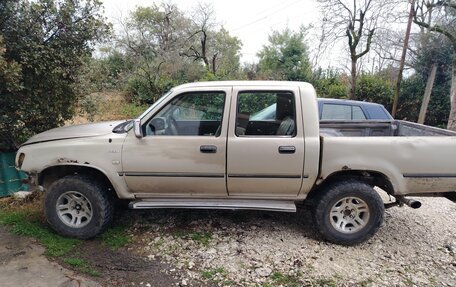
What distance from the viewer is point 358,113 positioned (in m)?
6.98

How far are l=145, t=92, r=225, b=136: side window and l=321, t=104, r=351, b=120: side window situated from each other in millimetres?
3743

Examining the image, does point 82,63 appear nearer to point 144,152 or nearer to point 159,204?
point 144,152

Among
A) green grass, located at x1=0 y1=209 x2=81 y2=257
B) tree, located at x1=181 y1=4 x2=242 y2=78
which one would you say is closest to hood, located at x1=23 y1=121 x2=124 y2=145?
green grass, located at x1=0 y1=209 x2=81 y2=257

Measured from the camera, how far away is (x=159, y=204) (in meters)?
3.85

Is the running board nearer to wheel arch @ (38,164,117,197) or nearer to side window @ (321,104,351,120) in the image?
wheel arch @ (38,164,117,197)

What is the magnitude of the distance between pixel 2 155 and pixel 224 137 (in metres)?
3.71

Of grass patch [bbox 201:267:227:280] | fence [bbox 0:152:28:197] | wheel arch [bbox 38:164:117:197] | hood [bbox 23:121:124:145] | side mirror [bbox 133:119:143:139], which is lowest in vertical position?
grass patch [bbox 201:267:227:280]

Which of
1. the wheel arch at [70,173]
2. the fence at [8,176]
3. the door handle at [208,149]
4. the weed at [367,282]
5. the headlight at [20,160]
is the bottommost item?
the weed at [367,282]

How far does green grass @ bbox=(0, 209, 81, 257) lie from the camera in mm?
3711

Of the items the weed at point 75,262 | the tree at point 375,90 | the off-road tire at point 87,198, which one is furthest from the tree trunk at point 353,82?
the weed at point 75,262

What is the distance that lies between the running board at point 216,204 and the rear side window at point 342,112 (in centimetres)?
361

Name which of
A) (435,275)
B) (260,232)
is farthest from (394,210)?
(260,232)

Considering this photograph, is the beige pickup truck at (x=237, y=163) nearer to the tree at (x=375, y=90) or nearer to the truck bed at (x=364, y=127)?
the truck bed at (x=364, y=127)

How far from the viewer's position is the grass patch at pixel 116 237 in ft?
12.6
